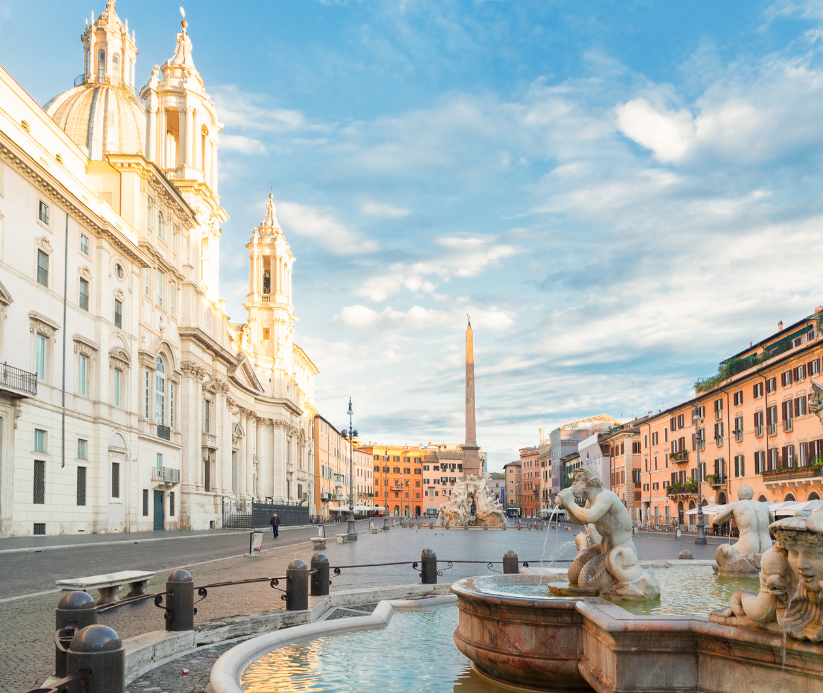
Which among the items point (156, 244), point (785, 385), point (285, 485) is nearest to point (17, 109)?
point (156, 244)

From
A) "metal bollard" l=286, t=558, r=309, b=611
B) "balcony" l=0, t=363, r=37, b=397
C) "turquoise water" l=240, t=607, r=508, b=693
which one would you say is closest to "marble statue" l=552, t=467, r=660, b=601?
"turquoise water" l=240, t=607, r=508, b=693

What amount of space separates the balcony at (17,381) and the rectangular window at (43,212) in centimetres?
601

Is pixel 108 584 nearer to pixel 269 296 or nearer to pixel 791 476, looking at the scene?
pixel 791 476

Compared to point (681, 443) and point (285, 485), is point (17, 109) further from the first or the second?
point (285, 485)

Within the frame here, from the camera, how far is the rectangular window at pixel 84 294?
3356 centimetres

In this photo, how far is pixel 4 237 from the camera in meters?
27.1

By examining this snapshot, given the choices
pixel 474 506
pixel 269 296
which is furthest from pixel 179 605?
pixel 269 296

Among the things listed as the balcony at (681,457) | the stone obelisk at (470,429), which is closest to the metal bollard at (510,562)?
the stone obelisk at (470,429)

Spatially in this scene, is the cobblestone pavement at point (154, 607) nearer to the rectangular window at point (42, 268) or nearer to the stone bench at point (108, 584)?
the stone bench at point (108, 584)

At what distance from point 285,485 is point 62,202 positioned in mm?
56225

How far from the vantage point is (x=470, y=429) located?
60.0 metres

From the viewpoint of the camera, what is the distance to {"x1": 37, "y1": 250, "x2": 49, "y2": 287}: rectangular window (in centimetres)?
2973

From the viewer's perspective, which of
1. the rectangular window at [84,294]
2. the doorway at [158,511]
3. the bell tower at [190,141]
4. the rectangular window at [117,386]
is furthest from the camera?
the bell tower at [190,141]

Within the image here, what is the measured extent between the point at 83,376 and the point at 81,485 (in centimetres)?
452
